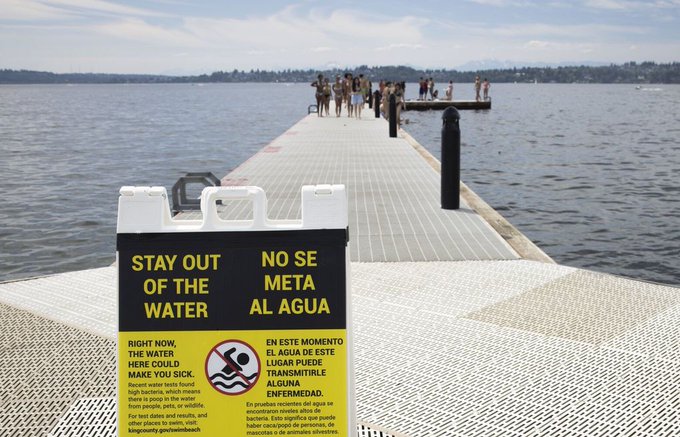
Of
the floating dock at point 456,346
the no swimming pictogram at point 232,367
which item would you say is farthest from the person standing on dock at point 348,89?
the no swimming pictogram at point 232,367

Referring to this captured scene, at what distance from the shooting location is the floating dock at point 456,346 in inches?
161

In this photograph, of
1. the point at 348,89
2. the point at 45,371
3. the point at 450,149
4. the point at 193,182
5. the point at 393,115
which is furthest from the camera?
the point at 348,89

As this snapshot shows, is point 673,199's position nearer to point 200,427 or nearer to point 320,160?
point 320,160

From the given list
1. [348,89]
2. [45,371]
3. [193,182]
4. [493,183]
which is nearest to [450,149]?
[193,182]

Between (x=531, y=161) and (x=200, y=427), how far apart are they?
78.3 feet

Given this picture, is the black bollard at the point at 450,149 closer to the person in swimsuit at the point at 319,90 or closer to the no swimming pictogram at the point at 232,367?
the no swimming pictogram at the point at 232,367

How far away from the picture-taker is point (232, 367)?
311cm

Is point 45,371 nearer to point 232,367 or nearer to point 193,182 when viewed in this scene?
point 232,367

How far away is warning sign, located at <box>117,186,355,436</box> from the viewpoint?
308 centimetres

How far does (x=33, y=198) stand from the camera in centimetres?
1866

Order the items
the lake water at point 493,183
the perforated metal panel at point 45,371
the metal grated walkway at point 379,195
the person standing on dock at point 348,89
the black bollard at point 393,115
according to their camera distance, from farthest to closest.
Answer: the person standing on dock at point 348,89 → the black bollard at point 393,115 → the lake water at point 493,183 → the metal grated walkway at point 379,195 → the perforated metal panel at point 45,371

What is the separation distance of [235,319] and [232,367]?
0.18 meters

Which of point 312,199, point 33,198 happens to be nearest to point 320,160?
point 33,198

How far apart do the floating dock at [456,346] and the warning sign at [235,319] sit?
957mm
